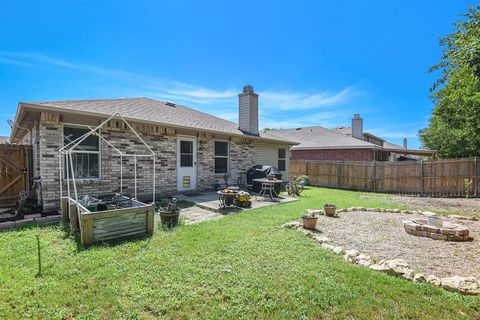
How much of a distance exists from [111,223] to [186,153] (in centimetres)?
536

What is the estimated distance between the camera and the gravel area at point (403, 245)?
3.87 m

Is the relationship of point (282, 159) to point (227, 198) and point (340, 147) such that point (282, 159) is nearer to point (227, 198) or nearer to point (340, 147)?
point (340, 147)

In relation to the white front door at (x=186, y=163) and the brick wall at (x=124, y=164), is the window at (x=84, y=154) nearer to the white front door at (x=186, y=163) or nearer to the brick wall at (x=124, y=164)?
the brick wall at (x=124, y=164)

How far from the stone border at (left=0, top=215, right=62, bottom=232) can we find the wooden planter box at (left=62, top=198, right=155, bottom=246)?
1212 mm

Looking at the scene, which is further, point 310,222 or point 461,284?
point 310,222

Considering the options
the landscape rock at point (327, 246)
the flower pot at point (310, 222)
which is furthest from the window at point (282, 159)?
the landscape rock at point (327, 246)

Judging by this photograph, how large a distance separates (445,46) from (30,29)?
16.2m

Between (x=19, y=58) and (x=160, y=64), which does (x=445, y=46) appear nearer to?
(x=160, y=64)

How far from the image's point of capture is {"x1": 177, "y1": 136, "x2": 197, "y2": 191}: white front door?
9.44 metres

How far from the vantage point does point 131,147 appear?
7.97 metres

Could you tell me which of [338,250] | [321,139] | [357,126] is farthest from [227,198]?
[357,126]

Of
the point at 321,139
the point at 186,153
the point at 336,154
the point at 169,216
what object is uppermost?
the point at 321,139

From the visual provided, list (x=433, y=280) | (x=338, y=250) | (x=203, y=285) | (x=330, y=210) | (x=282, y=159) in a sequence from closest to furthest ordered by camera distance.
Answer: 1. (x=203, y=285)
2. (x=433, y=280)
3. (x=338, y=250)
4. (x=330, y=210)
5. (x=282, y=159)

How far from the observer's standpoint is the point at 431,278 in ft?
10.9
